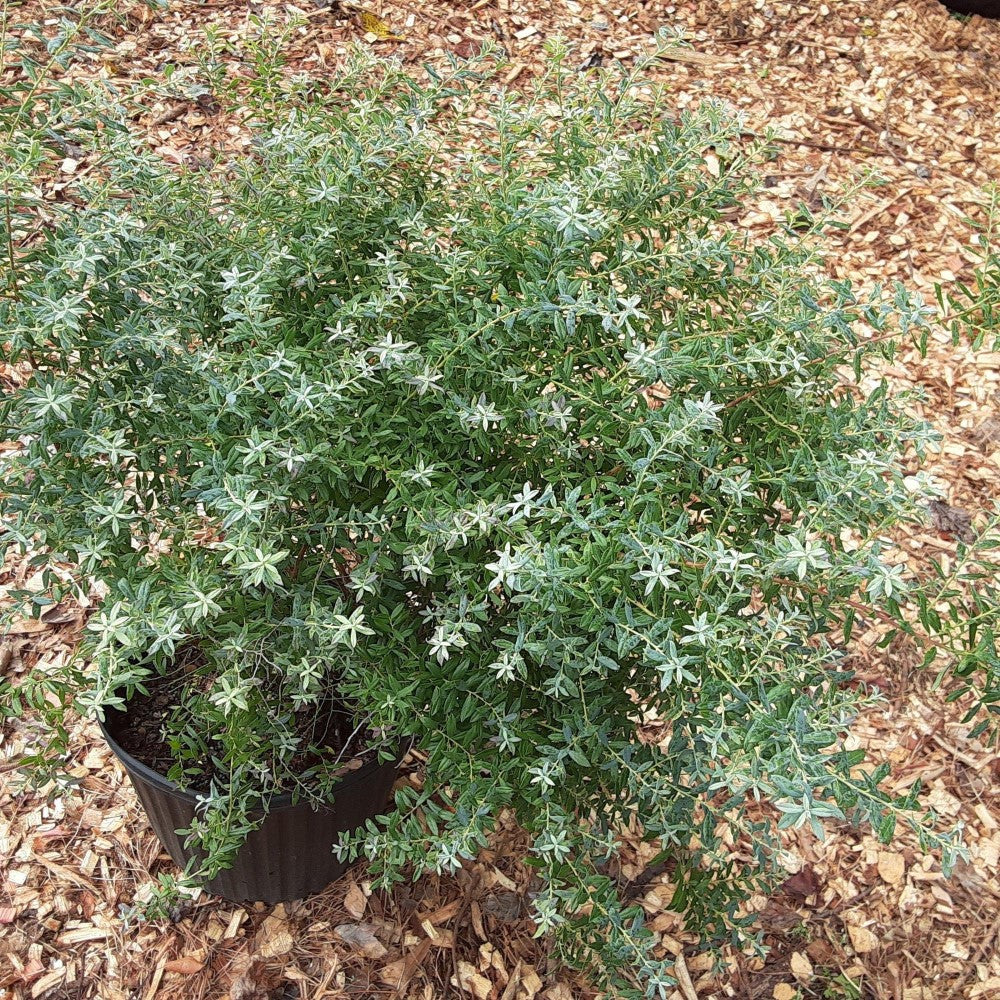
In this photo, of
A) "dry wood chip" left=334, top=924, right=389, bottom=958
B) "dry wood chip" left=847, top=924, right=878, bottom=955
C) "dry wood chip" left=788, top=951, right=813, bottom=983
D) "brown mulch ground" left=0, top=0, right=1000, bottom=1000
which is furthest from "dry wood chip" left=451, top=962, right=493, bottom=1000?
"dry wood chip" left=847, top=924, right=878, bottom=955

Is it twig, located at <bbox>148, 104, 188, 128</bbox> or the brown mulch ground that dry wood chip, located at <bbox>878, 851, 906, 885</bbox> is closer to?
the brown mulch ground

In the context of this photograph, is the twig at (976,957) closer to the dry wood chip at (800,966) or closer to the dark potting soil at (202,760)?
the dry wood chip at (800,966)

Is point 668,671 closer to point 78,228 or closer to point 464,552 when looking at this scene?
point 464,552

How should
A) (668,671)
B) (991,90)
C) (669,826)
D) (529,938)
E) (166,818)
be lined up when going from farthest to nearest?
(991,90)
(529,938)
(166,818)
(669,826)
(668,671)

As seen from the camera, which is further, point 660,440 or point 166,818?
point 166,818

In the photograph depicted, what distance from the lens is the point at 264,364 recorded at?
6.51 feet

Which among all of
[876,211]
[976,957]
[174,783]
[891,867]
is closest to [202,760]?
[174,783]

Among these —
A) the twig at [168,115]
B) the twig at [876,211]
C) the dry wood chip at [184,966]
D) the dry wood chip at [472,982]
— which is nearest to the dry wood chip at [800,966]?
the dry wood chip at [472,982]

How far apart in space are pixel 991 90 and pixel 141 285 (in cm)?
536

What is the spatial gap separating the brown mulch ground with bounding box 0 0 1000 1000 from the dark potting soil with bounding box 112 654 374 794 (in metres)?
0.21

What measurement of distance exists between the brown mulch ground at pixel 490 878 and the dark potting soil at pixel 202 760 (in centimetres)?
21

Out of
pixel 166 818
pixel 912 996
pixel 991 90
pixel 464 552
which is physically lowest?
pixel 912 996

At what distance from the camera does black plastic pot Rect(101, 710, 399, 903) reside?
101 inches

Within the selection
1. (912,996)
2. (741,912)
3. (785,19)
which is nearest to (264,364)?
(741,912)
